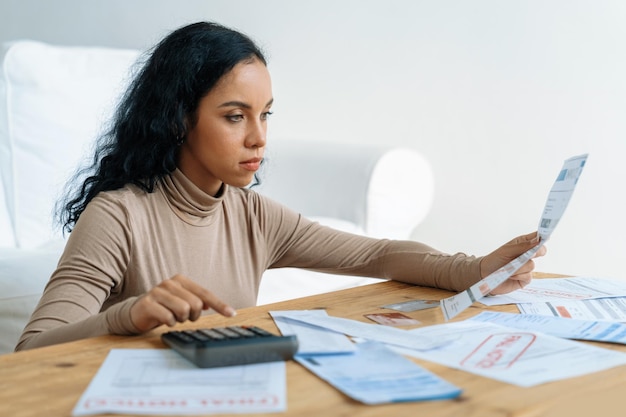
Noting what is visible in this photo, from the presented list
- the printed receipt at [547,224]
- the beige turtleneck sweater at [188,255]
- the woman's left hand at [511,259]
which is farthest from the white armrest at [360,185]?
the printed receipt at [547,224]

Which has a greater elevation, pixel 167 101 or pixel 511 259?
pixel 167 101

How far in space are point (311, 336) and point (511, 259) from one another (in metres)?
0.41

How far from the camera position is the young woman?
122cm

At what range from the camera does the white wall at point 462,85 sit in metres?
2.29

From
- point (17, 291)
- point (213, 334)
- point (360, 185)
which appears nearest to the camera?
point (213, 334)

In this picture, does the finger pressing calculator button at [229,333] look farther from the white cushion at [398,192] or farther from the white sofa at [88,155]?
the white cushion at [398,192]

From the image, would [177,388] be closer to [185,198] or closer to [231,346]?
[231,346]

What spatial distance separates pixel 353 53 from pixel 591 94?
0.77 metres

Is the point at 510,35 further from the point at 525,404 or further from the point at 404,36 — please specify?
the point at 525,404

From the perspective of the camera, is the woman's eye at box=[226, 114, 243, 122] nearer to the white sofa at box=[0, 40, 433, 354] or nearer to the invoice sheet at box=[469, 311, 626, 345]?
the invoice sheet at box=[469, 311, 626, 345]

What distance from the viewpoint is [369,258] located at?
4.70 ft

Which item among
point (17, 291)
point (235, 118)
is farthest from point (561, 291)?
point (17, 291)

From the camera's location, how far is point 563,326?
1.02 metres

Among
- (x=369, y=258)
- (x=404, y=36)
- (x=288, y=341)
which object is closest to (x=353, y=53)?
(x=404, y=36)
